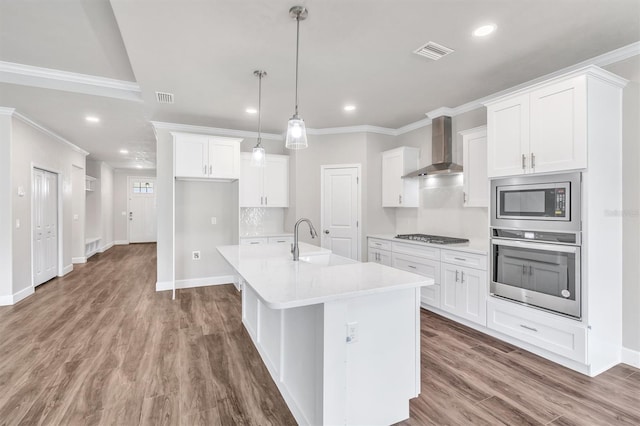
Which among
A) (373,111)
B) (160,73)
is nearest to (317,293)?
(160,73)

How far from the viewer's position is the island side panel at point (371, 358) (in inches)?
63.4

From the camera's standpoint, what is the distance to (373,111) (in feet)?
14.1

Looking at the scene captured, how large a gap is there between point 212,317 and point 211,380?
140 centimetres

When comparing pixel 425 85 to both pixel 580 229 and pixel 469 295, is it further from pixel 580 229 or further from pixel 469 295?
pixel 469 295

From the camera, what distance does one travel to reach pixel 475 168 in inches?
A: 143

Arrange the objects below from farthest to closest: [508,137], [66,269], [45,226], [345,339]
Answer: [66,269], [45,226], [508,137], [345,339]

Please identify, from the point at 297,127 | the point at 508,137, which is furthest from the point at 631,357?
the point at 297,127

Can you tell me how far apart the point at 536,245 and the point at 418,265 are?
4.74ft

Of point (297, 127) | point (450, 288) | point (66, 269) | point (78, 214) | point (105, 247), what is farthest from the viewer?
point (105, 247)

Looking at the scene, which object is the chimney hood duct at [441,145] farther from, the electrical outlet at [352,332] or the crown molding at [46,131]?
the crown molding at [46,131]

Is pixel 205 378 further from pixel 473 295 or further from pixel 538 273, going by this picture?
pixel 538 273

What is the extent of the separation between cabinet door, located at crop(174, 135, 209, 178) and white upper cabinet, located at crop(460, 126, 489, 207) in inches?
139

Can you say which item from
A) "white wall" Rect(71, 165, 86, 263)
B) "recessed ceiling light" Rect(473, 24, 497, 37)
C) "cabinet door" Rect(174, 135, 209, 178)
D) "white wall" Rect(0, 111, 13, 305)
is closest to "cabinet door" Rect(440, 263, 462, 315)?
"recessed ceiling light" Rect(473, 24, 497, 37)

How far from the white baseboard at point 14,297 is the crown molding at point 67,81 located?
2858 millimetres
